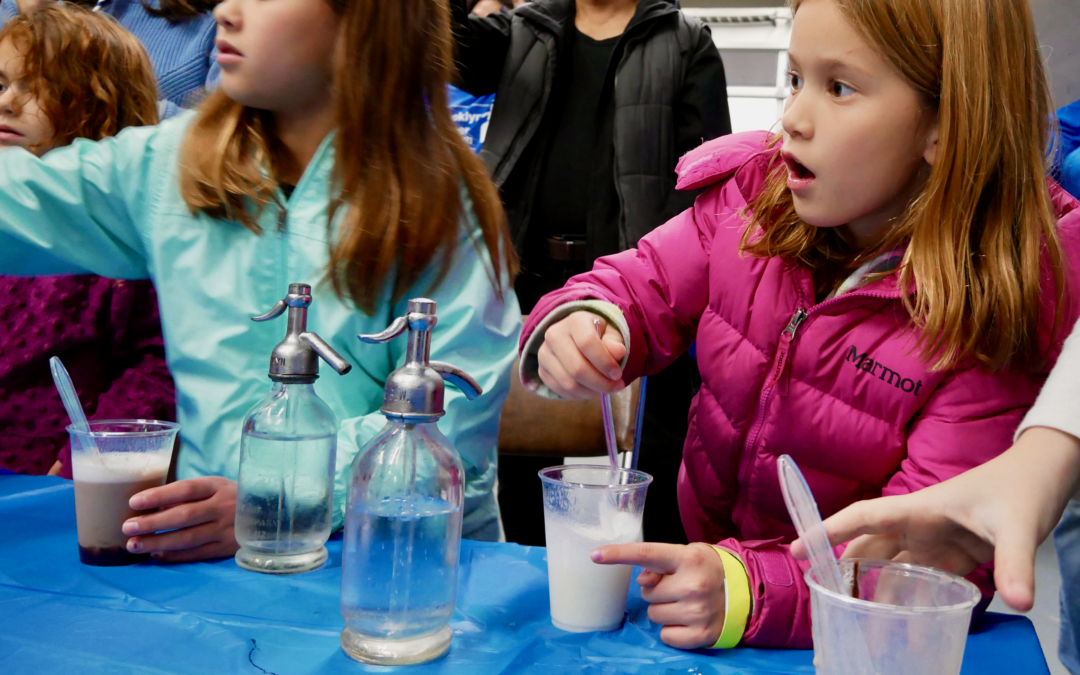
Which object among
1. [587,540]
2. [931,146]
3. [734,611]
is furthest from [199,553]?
[931,146]

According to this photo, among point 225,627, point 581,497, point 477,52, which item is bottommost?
point 225,627

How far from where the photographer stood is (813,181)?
0.89 m

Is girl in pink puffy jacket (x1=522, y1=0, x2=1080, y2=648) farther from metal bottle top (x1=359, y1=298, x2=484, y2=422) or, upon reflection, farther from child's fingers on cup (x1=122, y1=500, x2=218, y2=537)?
child's fingers on cup (x1=122, y1=500, x2=218, y2=537)

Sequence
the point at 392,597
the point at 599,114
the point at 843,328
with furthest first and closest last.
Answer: the point at 599,114
the point at 843,328
the point at 392,597

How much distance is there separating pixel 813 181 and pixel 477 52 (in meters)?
1.70

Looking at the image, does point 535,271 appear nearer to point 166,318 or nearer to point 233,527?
point 166,318

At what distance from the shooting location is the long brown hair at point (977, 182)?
844 mm

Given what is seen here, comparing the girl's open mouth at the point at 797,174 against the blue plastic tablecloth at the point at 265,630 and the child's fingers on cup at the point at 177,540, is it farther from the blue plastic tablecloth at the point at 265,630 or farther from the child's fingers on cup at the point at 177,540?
the child's fingers on cup at the point at 177,540

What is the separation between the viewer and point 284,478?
0.82 m

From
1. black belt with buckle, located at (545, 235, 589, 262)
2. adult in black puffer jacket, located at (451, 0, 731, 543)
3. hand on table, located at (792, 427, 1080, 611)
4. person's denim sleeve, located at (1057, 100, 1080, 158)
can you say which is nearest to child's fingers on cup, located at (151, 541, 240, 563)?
hand on table, located at (792, 427, 1080, 611)

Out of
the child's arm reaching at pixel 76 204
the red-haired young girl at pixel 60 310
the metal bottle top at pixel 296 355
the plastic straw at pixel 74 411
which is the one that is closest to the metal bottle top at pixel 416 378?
the metal bottle top at pixel 296 355

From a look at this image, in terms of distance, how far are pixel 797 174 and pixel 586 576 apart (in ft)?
1.62

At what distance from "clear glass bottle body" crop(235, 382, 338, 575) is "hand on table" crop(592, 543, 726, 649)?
299 millimetres

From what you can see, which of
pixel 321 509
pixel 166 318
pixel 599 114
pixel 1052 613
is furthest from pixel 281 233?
pixel 1052 613
